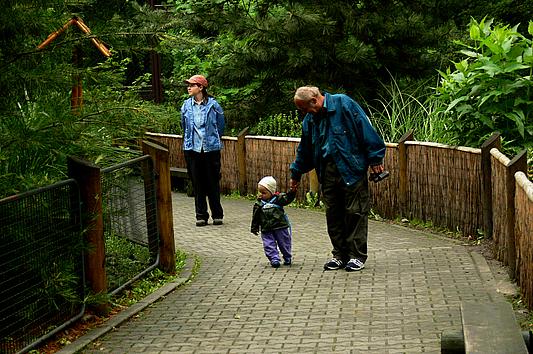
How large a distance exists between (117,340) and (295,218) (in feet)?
27.1

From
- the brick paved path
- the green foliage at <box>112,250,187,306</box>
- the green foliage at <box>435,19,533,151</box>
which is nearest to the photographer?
the brick paved path

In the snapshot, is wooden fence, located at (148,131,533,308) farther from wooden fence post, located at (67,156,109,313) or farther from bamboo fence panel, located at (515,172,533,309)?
wooden fence post, located at (67,156,109,313)

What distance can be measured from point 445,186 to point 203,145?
3.28 metres

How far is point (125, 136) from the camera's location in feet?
33.2

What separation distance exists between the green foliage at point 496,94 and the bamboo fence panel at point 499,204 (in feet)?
5.02

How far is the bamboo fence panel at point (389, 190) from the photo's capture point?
15648 mm

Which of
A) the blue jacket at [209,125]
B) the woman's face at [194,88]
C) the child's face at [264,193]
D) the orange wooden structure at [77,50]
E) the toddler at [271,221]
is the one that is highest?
the orange wooden structure at [77,50]

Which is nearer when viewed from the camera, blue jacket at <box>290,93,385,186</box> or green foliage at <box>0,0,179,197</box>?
green foliage at <box>0,0,179,197</box>

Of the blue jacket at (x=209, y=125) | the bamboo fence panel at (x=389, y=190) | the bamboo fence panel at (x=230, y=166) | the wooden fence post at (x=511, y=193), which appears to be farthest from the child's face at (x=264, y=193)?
the bamboo fence panel at (x=230, y=166)

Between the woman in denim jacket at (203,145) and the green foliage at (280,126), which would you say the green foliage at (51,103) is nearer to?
the woman in denim jacket at (203,145)

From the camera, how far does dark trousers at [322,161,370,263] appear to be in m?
10.9

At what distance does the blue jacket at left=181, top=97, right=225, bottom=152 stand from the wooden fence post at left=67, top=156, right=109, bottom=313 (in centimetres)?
632

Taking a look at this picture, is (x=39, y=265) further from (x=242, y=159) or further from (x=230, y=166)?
(x=230, y=166)

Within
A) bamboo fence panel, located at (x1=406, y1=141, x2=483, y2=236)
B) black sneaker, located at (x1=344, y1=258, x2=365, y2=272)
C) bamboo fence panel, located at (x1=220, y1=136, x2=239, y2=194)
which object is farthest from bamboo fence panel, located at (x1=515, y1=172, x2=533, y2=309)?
bamboo fence panel, located at (x1=220, y1=136, x2=239, y2=194)
